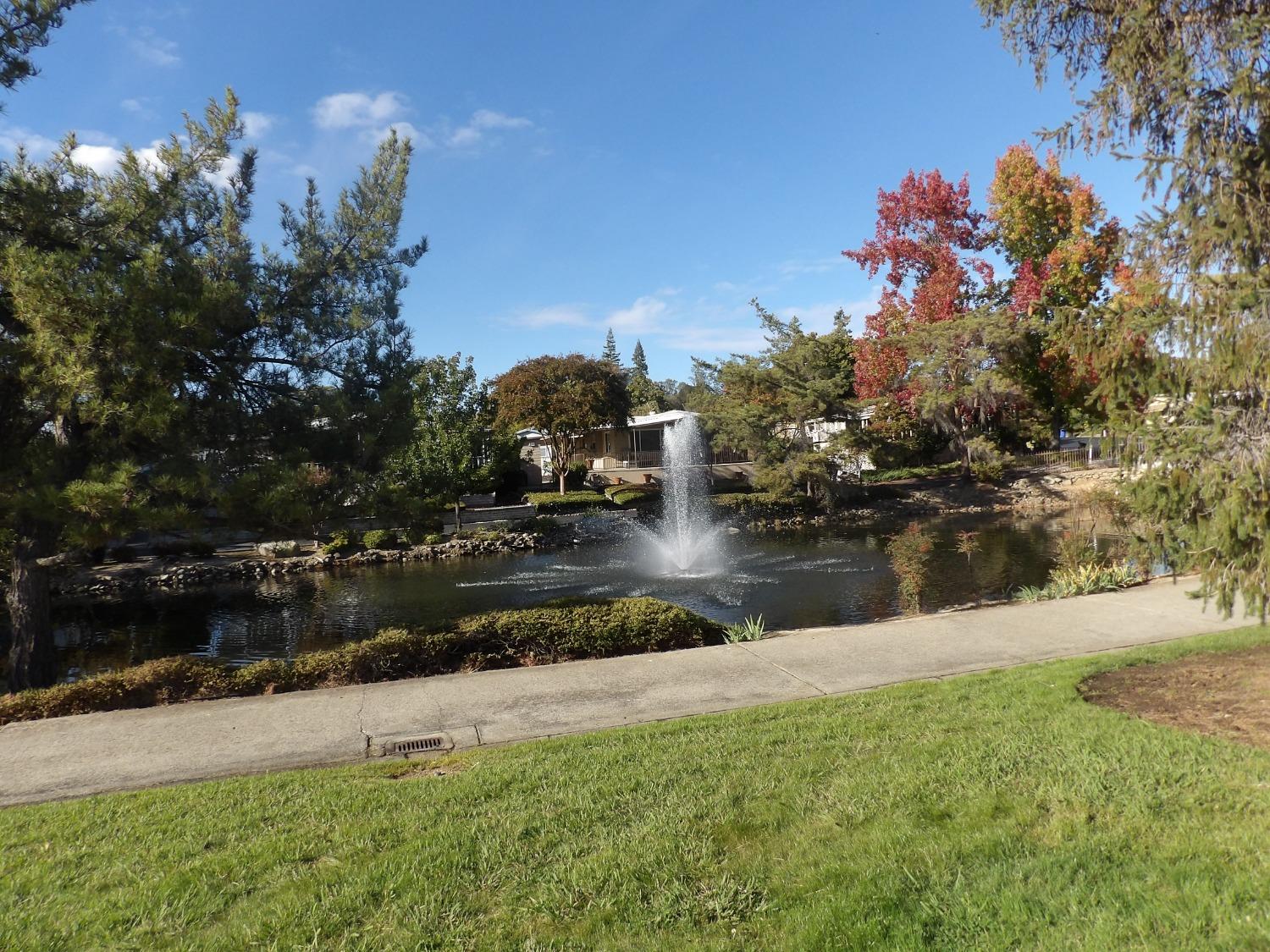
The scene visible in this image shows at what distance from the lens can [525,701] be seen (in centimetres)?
725

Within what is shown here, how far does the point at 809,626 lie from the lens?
40.8ft

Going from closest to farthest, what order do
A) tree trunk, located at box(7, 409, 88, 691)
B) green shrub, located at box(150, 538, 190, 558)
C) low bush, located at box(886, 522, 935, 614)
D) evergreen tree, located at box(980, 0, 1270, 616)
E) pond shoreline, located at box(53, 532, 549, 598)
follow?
1. evergreen tree, located at box(980, 0, 1270, 616)
2. tree trunk, located at box(7, 409, 88, 691)
3. low bush, located at box(886, 522, 935, 614)
4. pond shoreline, located at box(53, 532, 549, 598)
5. green shrub, located at box(150, 538, 190, 558)

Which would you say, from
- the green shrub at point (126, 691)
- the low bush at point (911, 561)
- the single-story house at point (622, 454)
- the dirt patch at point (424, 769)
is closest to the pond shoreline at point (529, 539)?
the low bush at point (911, 561)

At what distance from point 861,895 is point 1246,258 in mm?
5019

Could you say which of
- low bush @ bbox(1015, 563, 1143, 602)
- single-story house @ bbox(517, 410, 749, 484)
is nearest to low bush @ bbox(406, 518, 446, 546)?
low bush @ bbox(1015, 563, 1143, 602)

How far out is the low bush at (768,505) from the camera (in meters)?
31.8

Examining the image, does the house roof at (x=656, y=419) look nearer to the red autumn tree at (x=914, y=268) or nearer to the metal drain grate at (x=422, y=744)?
the red autumn tree at (x=914, y=268)

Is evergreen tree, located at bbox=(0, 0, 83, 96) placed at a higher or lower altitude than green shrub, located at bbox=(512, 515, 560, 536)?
higher

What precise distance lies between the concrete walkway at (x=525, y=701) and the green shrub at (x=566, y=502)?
24151mm

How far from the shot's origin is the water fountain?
2119 centimetres

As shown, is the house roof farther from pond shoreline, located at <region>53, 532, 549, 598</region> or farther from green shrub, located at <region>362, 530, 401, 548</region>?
green shrub, located at <region>362, 530, 401, 548</region>

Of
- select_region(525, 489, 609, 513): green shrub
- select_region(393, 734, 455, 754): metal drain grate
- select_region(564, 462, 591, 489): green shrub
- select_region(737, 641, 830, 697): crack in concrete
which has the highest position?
select_region(564, 462, 591, 489): green shrub

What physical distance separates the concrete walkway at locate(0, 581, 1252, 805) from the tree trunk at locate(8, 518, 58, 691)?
2.79 m

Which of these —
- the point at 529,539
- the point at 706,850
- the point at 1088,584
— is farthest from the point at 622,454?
the point at 706,850
